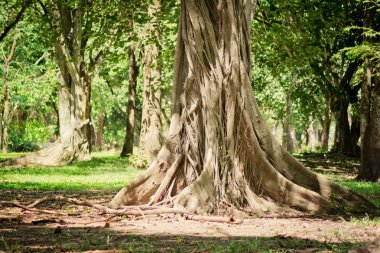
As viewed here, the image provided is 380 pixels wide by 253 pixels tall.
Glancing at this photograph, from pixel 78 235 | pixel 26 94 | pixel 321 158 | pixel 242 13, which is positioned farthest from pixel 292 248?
pixel 26 94

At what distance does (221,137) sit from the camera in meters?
8.76

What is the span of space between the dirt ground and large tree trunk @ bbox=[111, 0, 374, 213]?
680mm

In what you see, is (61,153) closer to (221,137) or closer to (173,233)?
(221,137)

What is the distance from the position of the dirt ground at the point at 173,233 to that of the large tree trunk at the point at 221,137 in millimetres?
680

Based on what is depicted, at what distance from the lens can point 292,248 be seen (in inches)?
203

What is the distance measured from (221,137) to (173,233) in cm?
277

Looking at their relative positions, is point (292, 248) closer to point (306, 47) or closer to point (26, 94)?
point (306, 47)

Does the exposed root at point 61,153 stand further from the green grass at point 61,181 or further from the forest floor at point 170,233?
the forest floor at point 170,233

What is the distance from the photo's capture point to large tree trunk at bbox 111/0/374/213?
342 inches

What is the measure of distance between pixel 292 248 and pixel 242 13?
523 centimetres

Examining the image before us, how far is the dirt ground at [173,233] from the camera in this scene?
511 cm

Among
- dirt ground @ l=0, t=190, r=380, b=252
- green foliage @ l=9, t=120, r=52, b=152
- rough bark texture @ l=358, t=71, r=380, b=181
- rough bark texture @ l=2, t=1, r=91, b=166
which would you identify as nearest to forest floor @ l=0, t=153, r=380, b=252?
dirt ground @ l=0, t=190, r=380, b=252

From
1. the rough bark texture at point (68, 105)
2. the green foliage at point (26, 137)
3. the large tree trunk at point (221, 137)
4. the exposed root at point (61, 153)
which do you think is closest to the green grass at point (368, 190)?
the large tree trunk at point (221, 137)

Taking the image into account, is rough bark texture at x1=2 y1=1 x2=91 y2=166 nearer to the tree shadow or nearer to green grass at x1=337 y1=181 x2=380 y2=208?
green grass at x1=337 y1=181 x2=380 y2=208
